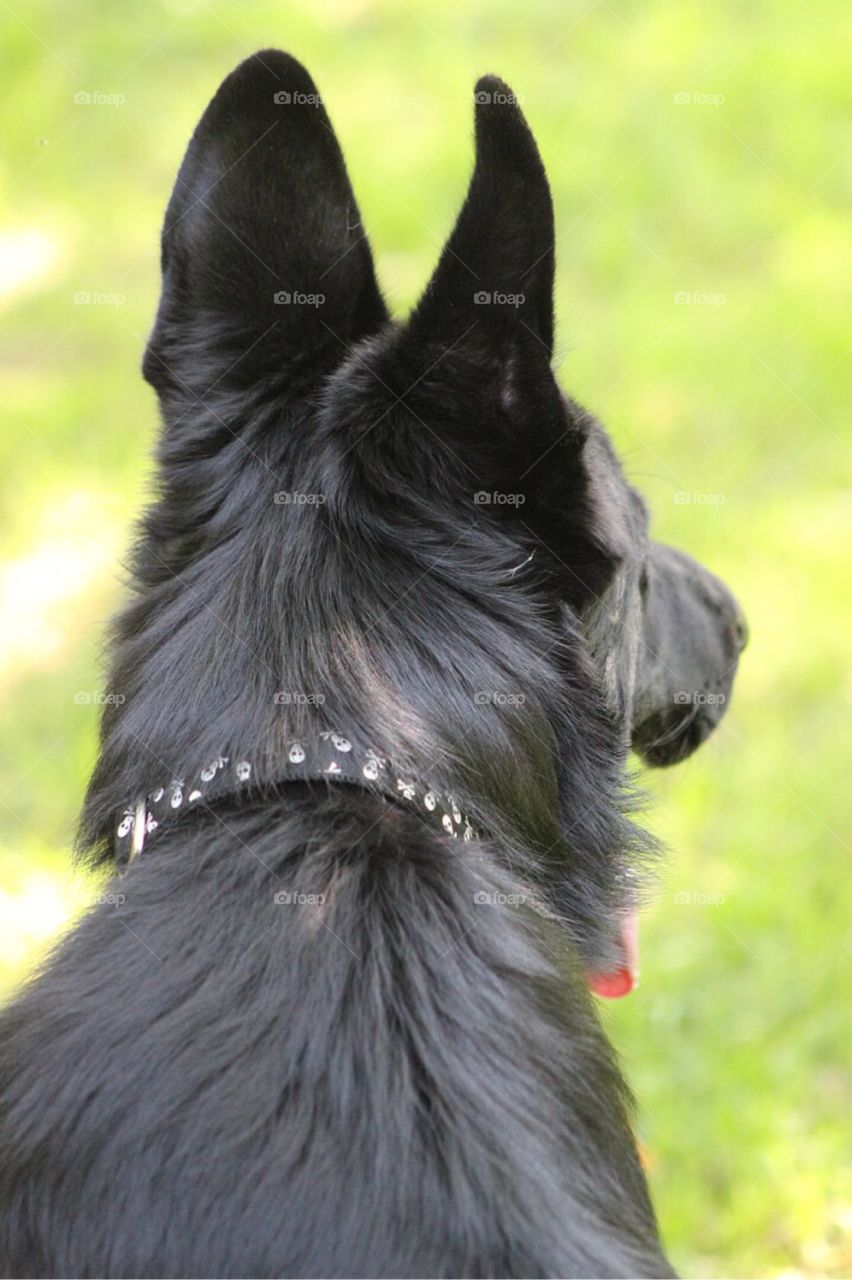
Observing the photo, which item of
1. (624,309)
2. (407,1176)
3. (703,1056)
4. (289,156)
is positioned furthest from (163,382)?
(624,309)

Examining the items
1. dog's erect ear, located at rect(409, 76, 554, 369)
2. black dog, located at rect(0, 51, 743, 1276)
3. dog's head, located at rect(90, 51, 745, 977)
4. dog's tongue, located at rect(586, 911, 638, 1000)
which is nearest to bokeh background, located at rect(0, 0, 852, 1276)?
black dog, located at rect(0, 51, 743, 1276)

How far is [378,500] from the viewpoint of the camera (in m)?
2.25

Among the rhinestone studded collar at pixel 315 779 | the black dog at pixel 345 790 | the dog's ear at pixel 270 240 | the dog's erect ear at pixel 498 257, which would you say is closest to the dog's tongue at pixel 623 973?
the black dog at pixel 345 790

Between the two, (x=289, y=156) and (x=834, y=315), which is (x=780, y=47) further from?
(x=289, y=156)

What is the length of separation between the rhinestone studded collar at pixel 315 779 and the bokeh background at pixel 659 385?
0.95 feet

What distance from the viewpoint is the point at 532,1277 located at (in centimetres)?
172

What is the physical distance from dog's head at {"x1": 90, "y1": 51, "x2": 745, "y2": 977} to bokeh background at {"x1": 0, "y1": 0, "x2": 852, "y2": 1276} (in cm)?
52

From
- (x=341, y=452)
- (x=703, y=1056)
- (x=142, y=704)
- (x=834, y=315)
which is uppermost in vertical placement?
(x=341, y=452)

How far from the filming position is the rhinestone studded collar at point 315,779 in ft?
6.57

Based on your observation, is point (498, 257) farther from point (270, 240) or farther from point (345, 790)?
point (345, 790)

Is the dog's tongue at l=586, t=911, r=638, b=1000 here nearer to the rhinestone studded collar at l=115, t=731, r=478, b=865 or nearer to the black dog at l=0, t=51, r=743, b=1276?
the black dog at l=0, t=51, r=743, b=1276

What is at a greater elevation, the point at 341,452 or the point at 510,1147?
the point at 341,452

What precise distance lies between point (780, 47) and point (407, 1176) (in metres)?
8.25

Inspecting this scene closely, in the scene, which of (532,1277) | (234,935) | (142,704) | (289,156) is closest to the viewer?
(532,1277)
